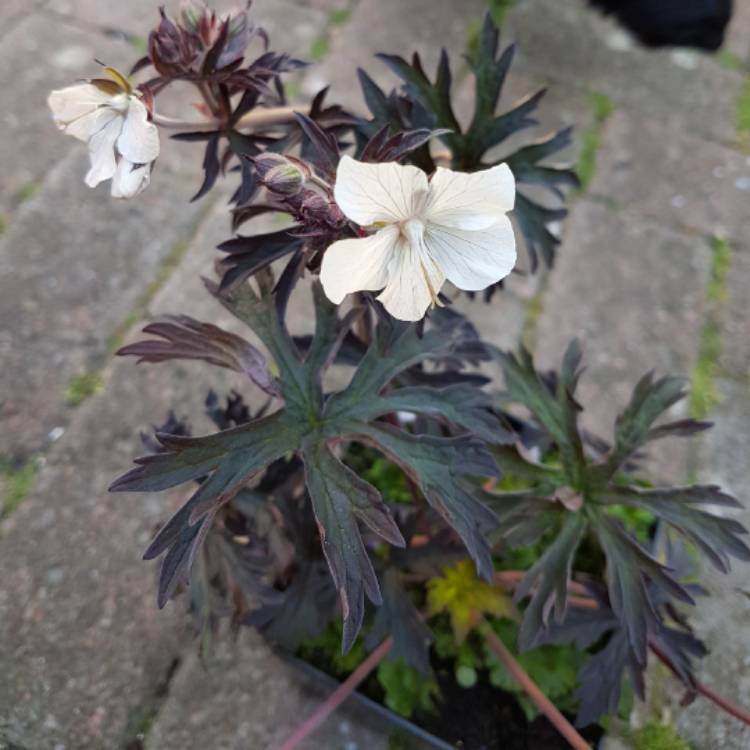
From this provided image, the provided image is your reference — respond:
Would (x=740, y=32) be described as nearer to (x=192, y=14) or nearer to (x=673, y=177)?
(x=673, y=177)

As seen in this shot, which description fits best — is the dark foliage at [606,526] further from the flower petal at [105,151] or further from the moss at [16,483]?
the moss at [16,483]

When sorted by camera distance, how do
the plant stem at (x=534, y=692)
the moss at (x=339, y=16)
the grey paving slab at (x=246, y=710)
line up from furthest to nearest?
the moss at (x=339, y=16), the grey paving slab at (x=246, y=710), the plant stem at (x=534, y=692)

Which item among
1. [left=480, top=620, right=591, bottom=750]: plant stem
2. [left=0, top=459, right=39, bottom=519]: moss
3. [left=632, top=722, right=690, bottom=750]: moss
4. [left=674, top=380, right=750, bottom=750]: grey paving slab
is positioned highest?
[left=480, top=620, right=591, bottom=750]: plant stem

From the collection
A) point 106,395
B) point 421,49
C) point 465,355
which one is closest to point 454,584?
point 465,355

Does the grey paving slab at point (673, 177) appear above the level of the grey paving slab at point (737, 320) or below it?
above

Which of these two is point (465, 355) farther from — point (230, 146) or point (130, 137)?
point (130, 137)

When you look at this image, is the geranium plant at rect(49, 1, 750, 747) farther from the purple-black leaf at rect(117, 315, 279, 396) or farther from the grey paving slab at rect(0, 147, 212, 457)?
the grey paving slab at rect(0, 147, 212, 457)

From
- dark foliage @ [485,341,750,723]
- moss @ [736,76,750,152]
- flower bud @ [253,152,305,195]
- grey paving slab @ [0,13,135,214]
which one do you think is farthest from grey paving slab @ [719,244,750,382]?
grey paving slab @ [0,13,135,214]

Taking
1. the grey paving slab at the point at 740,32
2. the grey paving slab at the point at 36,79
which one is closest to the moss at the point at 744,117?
the grey paving slab at the point at 740,32
